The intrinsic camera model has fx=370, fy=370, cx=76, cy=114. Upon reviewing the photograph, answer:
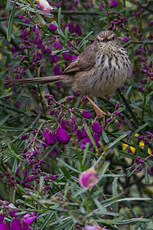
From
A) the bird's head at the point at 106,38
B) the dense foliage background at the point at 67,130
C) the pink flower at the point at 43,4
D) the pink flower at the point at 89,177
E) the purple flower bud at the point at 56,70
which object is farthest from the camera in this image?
the purple flower bud at the point at 56,70

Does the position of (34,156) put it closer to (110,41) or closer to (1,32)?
(110,41)

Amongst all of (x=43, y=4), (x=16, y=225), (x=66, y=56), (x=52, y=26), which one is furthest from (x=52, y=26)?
(x=16, y=225)

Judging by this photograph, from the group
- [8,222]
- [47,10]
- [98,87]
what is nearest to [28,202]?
[8,222]

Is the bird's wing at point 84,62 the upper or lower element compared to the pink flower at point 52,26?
lower

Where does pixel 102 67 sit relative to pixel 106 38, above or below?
below

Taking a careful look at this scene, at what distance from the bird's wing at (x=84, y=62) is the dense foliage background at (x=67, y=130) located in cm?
8

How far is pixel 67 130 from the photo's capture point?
317 centimetres

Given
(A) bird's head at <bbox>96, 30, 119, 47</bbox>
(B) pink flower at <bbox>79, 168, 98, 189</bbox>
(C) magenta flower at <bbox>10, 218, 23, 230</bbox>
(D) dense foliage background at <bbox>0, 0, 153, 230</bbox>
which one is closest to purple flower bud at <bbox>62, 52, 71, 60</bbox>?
(D) dense foliage background at <bbox>0, 0, 153, 230</bbox>

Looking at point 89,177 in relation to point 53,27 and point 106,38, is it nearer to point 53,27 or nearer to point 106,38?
point 53,27

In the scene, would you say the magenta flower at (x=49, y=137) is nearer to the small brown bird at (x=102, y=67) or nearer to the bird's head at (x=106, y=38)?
the small brown bird at (x=102, y=67)

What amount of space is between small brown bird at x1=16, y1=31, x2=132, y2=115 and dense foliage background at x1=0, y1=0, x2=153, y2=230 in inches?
4.2

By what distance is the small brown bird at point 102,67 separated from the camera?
3.70 m

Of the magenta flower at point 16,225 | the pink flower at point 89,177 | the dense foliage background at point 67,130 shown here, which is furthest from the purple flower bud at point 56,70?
the pink flower at point 89,177

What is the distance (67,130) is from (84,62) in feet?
3.22
